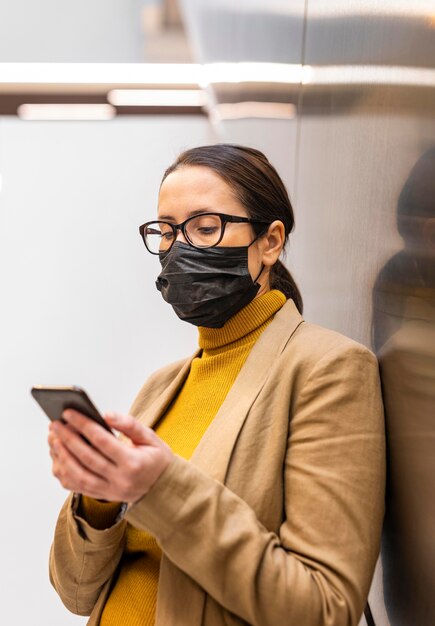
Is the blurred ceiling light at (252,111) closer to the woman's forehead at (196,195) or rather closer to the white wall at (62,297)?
the white wall at (62,297)

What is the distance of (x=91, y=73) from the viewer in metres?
6.09

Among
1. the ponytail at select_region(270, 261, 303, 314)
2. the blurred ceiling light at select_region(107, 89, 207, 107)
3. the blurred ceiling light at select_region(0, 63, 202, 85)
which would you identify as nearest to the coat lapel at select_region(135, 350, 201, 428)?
the ponytail at select_region(270, 261, 303, 314)

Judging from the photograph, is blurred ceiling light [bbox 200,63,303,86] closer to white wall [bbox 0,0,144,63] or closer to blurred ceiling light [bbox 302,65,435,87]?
blurred ceiling light [bbox 302,65,435,87]

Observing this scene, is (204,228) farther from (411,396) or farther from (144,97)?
(144,97)

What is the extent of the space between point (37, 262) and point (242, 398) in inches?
150

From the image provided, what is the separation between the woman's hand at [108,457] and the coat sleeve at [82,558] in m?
0.28

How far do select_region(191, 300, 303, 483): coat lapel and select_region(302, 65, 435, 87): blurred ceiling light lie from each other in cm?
43

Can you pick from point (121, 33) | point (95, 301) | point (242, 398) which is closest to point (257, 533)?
point (242, 398)

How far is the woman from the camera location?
1085 mm

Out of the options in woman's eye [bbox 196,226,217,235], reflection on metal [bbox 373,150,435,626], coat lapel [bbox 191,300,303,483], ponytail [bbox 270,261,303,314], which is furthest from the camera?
ponytail [bbox 270,261,303,314]

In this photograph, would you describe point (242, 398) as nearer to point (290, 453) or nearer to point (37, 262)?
point (290, 453)

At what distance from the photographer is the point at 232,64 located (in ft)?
14.8

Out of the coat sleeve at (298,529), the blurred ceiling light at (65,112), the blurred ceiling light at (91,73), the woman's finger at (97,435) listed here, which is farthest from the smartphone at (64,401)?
the blurred ceiling light at (91,73)

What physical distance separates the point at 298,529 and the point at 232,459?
145 millimetres
